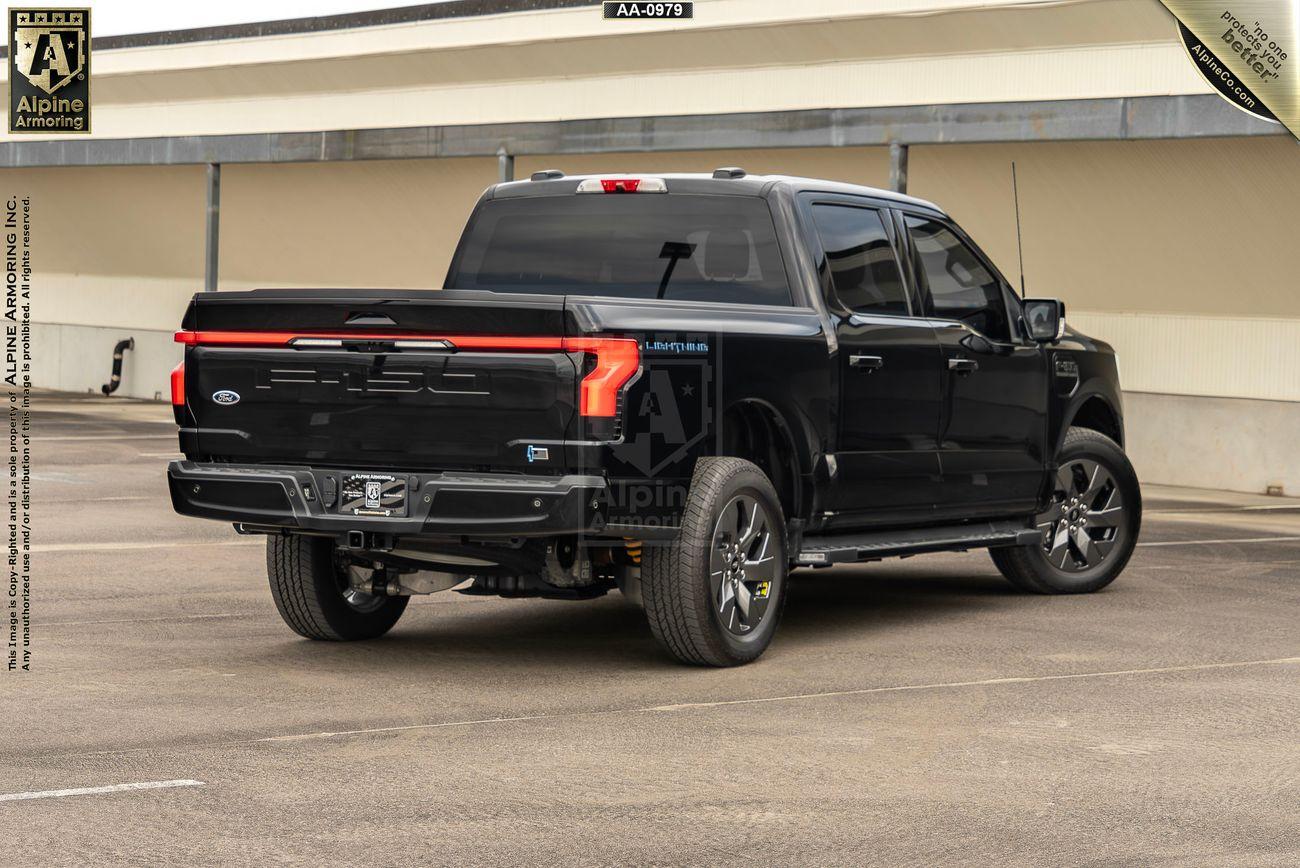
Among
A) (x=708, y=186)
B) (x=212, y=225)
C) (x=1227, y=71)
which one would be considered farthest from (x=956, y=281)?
(x=212, y=225)

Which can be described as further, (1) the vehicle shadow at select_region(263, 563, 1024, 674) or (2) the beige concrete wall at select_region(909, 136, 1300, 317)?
(2) the beige concrete wall at select_region(909, 136, 1300, 317)

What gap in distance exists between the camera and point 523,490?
26.9 ft

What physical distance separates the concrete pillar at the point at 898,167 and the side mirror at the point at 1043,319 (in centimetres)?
1010

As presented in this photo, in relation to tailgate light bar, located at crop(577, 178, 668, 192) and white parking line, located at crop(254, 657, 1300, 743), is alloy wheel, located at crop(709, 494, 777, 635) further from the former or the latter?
tailgate light bar, located at crop(577, 178, 668, 192)

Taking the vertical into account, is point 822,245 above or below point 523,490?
above

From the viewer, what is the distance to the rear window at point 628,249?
9742 mm

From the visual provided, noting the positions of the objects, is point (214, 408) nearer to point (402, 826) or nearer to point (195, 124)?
point (402, 826)

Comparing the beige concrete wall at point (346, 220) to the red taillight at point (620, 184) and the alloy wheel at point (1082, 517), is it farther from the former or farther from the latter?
the red taillight at point (620, 184)

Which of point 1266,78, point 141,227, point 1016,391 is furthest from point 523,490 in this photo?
point 141,227

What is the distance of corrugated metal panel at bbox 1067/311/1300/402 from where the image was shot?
20.7 meters

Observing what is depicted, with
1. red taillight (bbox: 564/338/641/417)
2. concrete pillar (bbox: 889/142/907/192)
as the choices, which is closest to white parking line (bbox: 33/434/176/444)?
concrete pillar (bbox: 889/142/907/192)

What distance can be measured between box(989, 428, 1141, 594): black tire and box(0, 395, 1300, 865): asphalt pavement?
6.7 inches

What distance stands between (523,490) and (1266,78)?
13.1 meters

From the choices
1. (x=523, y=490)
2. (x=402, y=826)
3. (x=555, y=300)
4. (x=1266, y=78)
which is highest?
(x=1266, y=78)
